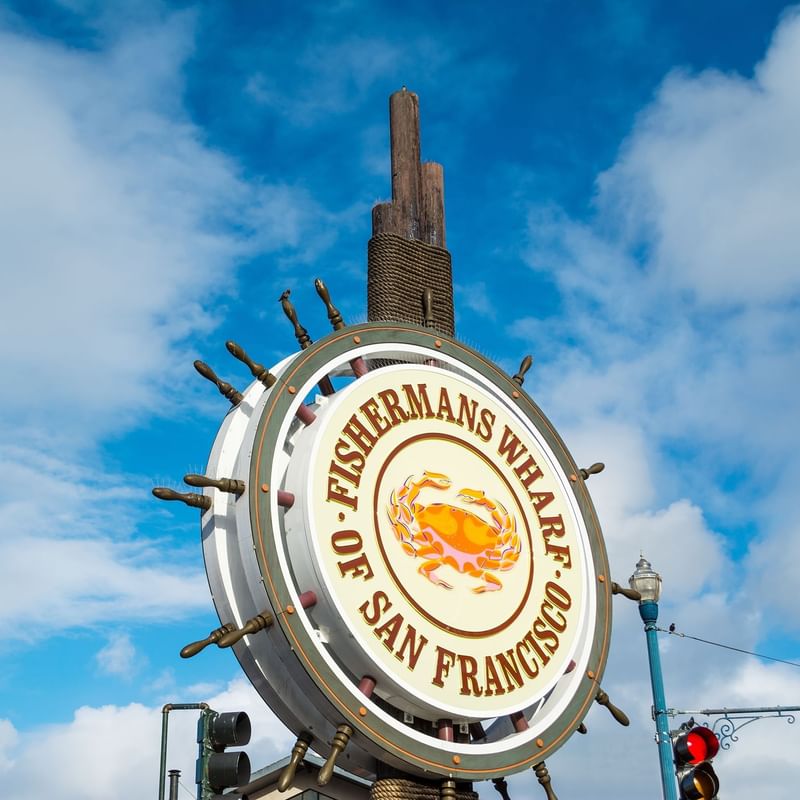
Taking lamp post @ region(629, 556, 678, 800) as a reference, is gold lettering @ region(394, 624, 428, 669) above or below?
below

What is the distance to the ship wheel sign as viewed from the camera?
7.86 m

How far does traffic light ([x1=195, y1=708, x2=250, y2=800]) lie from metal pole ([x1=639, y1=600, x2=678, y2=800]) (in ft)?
22.1

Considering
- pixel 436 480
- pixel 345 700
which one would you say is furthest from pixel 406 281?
pixel 345 700

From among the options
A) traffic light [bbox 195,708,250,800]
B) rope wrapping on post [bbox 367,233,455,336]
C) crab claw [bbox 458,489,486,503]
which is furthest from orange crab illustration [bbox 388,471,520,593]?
traffic light [bbox 195,708,250,800]

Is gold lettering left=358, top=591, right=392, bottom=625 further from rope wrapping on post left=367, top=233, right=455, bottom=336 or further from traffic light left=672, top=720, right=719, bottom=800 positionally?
rope wrapping on post left=367, top=233, right=455, bottom=336

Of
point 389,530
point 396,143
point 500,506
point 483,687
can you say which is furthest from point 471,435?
point 396,143

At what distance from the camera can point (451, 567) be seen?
8.77m

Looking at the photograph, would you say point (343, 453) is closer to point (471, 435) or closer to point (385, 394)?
point (385, 394)

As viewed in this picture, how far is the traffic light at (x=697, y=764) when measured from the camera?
804 cm

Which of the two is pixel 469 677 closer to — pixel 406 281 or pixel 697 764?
pixel 697 764

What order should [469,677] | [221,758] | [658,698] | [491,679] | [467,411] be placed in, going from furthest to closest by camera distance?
[658,698] < [467,411] < [491,679] < [469,677] < [221,758]

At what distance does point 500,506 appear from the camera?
9.30 meters

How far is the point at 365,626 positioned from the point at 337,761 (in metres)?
0.87

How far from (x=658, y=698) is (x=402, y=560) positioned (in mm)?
5850
